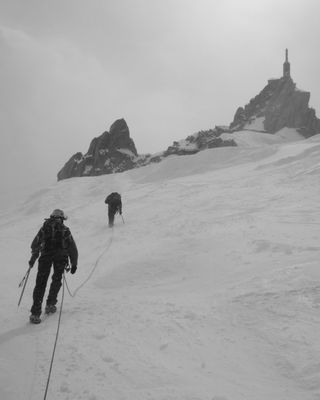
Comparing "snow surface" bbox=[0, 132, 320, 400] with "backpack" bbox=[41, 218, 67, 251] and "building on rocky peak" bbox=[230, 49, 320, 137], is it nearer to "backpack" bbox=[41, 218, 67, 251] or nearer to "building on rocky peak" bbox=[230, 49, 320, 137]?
"backpack" bbox=[41, 218, 67, 251]

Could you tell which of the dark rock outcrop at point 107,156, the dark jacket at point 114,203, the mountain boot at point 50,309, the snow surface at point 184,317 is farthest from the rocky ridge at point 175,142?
the mountain boot at point 50,309

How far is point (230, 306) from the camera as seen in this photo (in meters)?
6.39

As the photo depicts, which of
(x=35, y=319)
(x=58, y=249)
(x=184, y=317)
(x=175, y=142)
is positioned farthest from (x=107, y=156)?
(x=184, y=317)

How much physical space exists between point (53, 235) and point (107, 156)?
102 metres

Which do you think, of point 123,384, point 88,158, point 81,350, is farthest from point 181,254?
point 88,158

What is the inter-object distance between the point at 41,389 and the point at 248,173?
27.1m

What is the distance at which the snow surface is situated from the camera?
4.37 m

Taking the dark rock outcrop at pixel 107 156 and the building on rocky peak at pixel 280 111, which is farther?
the dark rock outcrop at pixel 107 156

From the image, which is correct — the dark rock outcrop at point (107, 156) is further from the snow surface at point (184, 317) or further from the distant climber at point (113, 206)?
the snow surface at point (184, 317)

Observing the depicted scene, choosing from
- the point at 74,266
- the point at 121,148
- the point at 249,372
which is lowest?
the point at 249,372

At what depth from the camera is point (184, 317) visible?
6.15m

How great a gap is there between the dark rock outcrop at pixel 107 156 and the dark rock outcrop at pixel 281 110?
35.8 meters

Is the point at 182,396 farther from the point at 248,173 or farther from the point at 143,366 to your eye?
the point at 248,173

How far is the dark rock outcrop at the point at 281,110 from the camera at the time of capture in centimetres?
10438
